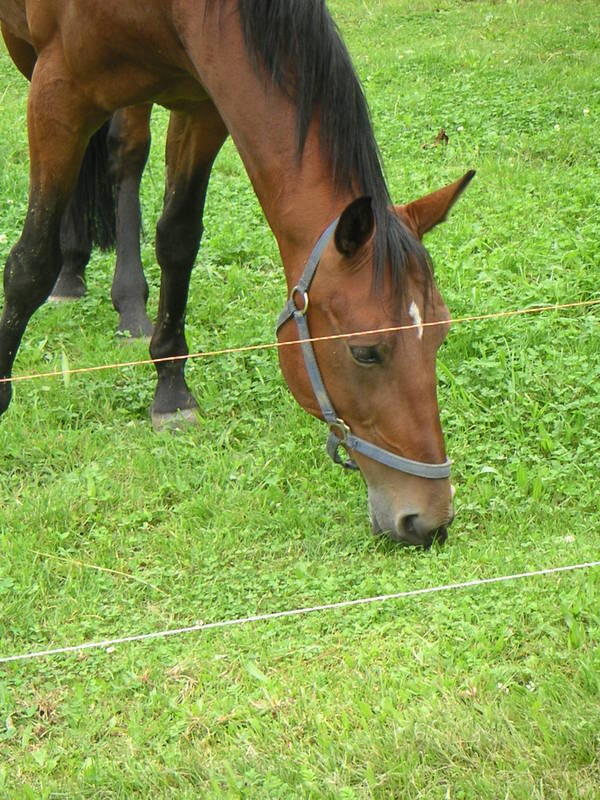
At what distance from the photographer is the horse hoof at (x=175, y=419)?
447 cm

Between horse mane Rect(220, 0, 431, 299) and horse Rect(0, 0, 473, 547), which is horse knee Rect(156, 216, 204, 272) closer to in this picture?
horse Rect(0, 0, 473, 547)

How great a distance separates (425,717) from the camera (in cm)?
262

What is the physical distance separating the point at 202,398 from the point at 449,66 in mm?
5927

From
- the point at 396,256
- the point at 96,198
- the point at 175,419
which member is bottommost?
the point at 175,419

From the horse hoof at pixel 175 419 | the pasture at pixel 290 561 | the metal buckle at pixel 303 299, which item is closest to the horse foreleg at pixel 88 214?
the pasture at pixel 290 561

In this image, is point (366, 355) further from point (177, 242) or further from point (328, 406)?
point (177, 242)

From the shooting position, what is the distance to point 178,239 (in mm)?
4578

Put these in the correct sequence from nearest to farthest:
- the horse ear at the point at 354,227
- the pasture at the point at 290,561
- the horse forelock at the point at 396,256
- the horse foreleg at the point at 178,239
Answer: the pasture at the point at 290,561 → the horse ear at the point at 354,227 → the horse forelock at the point at 396,256 → the horse foreleg at the point at 178,239

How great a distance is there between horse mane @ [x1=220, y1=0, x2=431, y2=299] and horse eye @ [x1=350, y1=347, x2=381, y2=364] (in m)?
0.38

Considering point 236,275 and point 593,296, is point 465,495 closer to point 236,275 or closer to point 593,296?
point 593,296

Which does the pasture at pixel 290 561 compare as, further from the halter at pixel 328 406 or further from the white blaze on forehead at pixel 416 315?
the white blaze on forehead at pixel 416 315

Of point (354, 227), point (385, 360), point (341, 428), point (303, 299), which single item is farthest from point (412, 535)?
point (354, 227)

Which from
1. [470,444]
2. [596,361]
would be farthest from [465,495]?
[596,361]

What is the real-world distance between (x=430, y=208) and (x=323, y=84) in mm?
521
